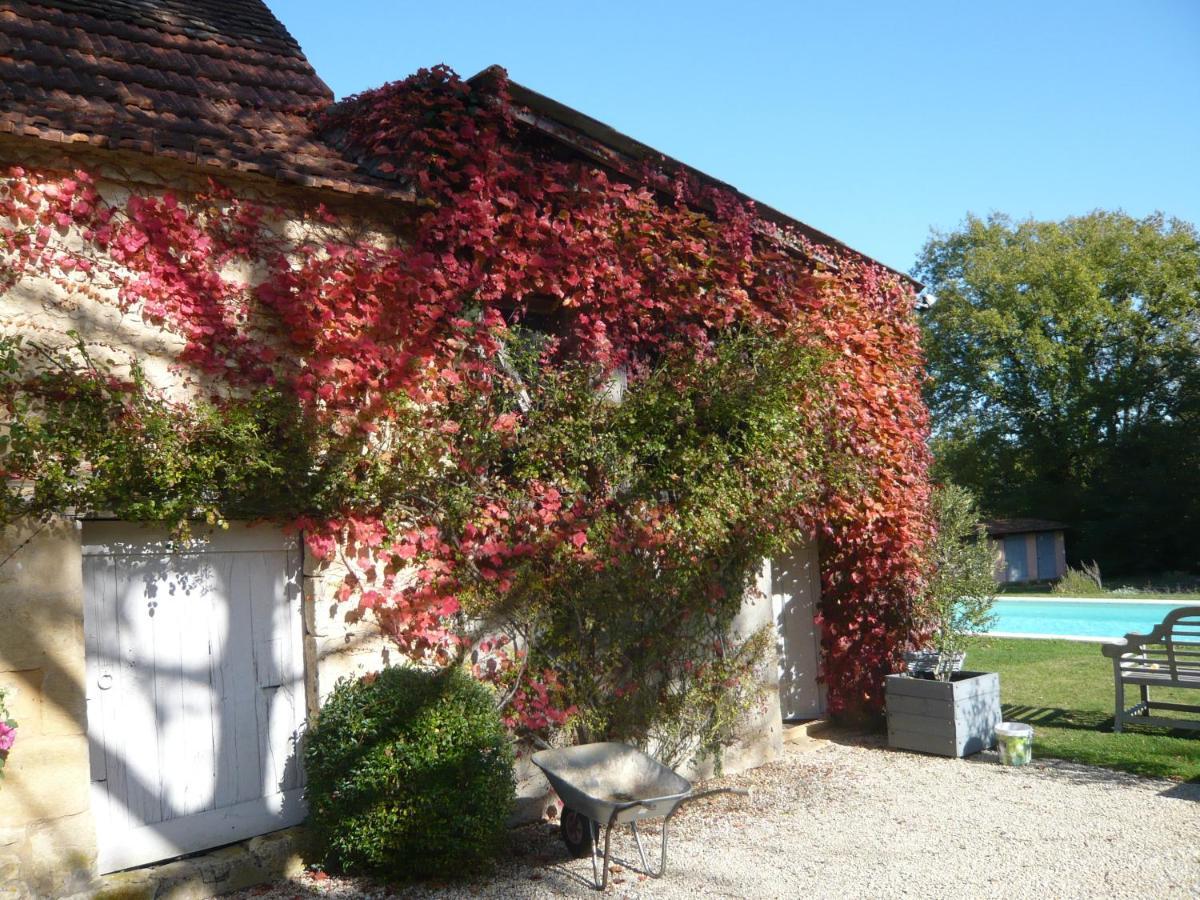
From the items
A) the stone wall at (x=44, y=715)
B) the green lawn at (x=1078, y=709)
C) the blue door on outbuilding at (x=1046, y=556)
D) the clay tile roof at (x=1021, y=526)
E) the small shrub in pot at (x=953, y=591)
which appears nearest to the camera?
the stone wall at (x=44, y=715)

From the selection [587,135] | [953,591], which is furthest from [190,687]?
[953,591]

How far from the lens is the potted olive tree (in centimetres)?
792

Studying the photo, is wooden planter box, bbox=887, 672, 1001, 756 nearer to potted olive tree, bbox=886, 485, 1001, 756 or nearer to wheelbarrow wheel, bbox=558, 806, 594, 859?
potted olive tree, bbox=886, 485, 1001, 756

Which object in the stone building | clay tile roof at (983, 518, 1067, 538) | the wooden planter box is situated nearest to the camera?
the stone building

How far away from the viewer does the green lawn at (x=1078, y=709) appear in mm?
7454

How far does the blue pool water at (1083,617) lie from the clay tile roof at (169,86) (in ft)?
50.3

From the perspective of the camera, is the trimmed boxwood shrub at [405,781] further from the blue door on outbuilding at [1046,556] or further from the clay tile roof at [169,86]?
the blue door on outbuilding at [1046,556]

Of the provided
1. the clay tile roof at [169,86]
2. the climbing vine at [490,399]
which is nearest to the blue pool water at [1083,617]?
the climbing vine at [490,399]

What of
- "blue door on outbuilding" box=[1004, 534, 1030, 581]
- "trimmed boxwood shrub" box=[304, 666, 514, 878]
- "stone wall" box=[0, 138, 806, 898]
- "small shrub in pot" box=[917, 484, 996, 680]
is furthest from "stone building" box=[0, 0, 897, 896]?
"blue door on outbuilding" box=[1004, 534, 1030, 581]

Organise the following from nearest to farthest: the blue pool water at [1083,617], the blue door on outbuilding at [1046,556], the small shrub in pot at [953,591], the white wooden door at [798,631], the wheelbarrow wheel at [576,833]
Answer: the wheelbarrow wheel at [576,833], the small shrub in pot at [953,591], the white wooden door at [798,631], the blue pool water at [1083,617], the blue door on outbuilding at [1046,556]

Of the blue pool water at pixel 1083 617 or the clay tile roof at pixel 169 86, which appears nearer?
the clay tile roof at pixel 169 86

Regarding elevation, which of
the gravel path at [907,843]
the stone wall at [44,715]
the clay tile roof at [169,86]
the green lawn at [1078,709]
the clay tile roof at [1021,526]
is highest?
the clay tile roof at [169,86]

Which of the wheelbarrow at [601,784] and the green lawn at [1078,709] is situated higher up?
the wheelbarrow at [601,784]

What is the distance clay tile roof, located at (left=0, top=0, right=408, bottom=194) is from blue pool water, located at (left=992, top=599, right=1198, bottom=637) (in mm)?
15337
